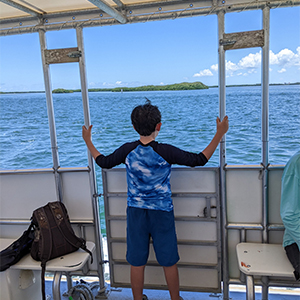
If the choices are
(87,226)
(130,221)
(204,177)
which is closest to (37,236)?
(87,226)

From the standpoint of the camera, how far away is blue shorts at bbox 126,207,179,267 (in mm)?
2156

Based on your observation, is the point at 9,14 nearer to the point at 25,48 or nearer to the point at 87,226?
the point at 87,226

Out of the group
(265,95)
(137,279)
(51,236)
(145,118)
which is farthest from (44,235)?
(265,95)

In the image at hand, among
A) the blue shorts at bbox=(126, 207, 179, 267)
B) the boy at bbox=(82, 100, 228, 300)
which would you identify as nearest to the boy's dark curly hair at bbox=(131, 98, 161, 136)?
the boy at bbox=(82, 100, 228, 300)

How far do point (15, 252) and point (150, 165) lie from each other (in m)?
1.45

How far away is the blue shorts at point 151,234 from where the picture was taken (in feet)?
7.07

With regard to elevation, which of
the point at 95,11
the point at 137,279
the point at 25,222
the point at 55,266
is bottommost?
the point at 137,279

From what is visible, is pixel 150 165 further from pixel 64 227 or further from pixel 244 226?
pixel 244 226

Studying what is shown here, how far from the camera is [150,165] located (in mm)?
2053

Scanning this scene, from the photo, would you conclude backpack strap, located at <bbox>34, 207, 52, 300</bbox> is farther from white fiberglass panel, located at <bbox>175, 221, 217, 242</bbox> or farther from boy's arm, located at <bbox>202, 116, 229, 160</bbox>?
boy's arm, located at <bbox>202, 116, 229, 160</bbox>

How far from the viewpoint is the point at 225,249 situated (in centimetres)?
264

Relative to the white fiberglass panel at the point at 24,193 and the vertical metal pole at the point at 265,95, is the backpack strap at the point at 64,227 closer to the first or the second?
the white fiberglass panel at the point at 24,193

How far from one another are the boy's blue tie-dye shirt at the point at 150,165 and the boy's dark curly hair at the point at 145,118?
0.34 ft

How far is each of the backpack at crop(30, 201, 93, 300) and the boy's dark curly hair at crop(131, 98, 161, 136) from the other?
3.81 feet
